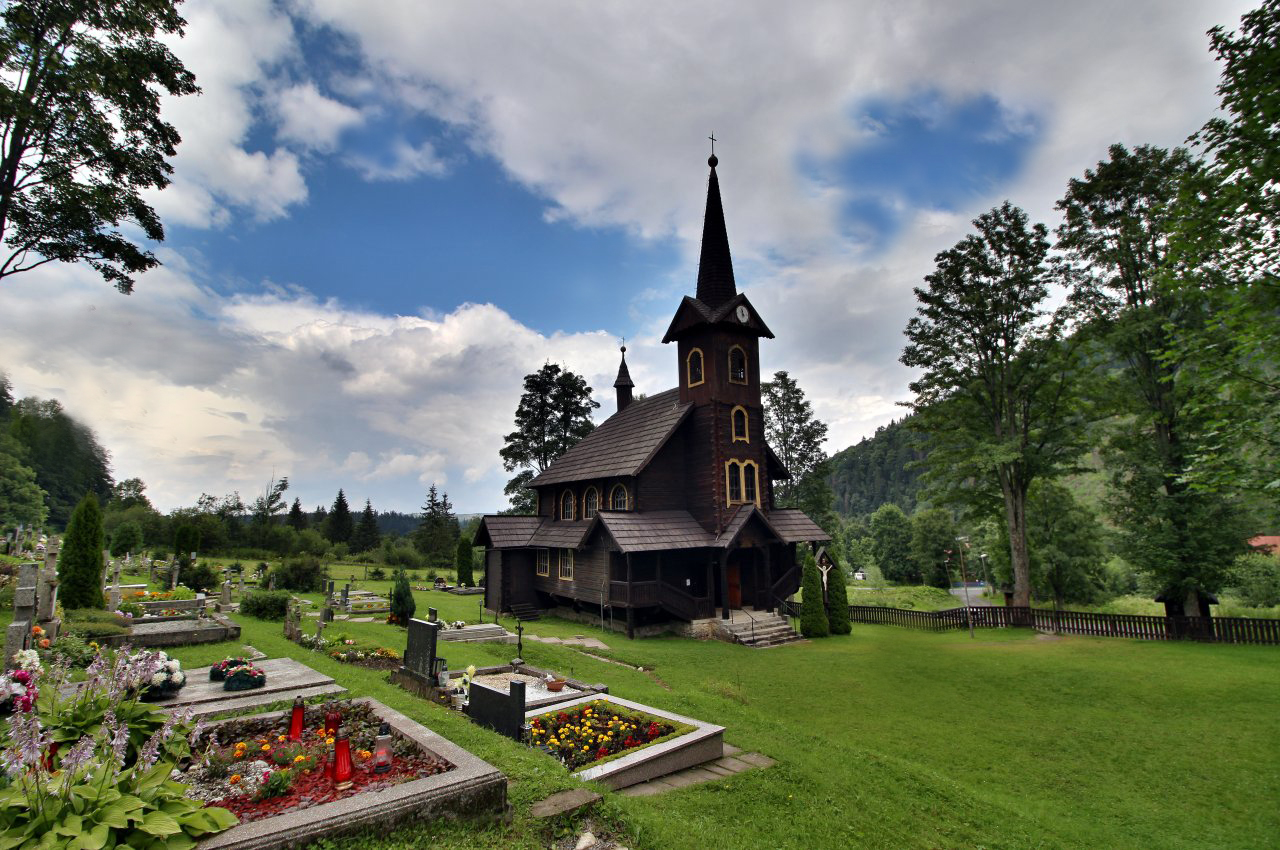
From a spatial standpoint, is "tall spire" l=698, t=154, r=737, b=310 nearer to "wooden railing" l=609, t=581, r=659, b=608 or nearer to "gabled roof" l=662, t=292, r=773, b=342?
"gabled roof" l=662, t=292, r=773, b=342

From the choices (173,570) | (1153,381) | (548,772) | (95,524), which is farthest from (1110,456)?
(173,570)

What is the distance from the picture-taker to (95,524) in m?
16.9

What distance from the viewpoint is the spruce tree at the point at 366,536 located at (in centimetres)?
6156

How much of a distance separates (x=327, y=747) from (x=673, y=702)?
608 centimetres

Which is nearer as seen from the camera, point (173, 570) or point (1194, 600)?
point (1194, 600)

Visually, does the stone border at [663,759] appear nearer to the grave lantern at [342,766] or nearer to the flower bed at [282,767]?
the flower bed at [282,767]

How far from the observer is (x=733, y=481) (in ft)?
75.4

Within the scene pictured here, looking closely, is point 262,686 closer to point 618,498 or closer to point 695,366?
point 618,498

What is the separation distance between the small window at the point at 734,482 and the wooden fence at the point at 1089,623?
14.9 feet

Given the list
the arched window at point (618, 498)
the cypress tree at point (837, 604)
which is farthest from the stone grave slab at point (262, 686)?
the cypress tree at point (837, 604)

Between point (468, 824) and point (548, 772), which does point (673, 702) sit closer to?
point (548, 772)

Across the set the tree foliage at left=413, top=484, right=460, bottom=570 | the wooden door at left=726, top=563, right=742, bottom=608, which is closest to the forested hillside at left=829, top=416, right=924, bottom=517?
the tree foliage at left=413, top=484, right=460, bottom=570

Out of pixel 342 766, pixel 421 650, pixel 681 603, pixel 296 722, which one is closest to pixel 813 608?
pixel 681 603

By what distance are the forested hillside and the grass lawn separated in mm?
101971
